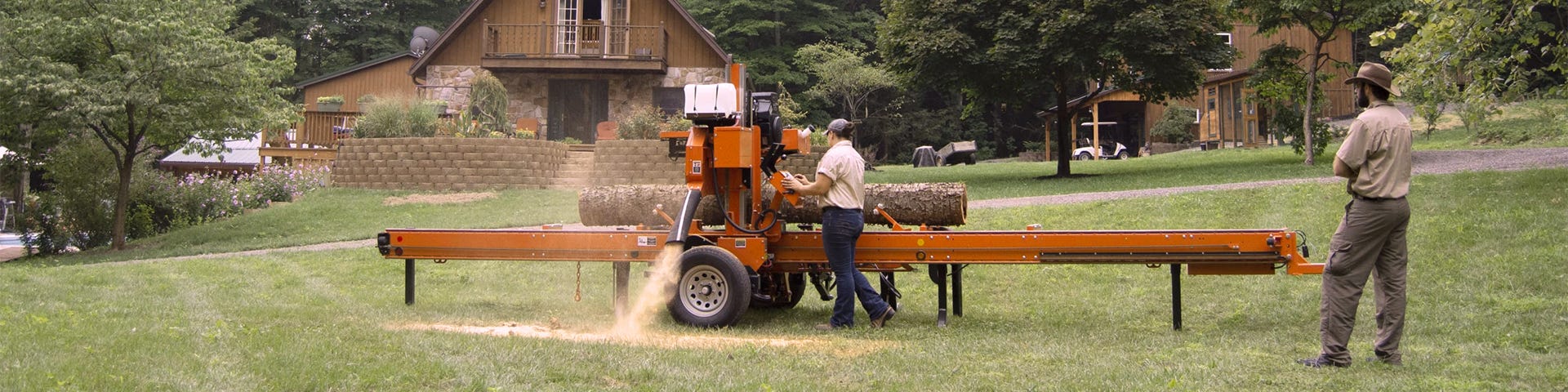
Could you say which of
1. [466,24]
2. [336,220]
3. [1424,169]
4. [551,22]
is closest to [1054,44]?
[1424,169]

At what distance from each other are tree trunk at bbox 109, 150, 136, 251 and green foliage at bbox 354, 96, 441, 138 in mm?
4906

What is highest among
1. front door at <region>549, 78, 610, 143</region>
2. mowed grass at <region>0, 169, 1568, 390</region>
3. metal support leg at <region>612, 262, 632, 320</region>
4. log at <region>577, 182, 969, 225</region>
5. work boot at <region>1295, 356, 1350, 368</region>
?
front door at <region>549, 78, 610, 143</region>

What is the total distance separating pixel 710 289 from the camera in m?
Answer: 8.80

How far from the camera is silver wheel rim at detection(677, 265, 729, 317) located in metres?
8.73

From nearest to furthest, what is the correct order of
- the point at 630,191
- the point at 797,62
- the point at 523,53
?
the point at 630,191 < the point at 523,53 < the point at 797,62

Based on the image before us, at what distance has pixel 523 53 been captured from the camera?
102 ft

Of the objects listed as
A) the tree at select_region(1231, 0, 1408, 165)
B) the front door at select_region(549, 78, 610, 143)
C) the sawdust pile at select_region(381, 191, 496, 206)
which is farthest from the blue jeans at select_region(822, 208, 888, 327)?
the front door at select_region(549, 78, 610, 143)

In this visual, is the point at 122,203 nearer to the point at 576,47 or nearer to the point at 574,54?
the point at 574,54

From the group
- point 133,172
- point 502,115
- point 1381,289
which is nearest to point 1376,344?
point 1381,289

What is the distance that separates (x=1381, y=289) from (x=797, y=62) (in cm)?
3861

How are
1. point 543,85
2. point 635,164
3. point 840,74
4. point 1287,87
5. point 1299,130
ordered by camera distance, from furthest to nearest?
point 840,74 → point 543,85 → point 1299,130 → point 1287,87 → point 635,164

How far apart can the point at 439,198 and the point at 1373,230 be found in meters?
17.8

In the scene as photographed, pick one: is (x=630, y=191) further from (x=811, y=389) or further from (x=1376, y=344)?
(x=1376, y=344)

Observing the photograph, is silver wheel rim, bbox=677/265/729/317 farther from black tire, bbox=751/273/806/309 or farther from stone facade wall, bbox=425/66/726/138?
stone facade wall, bbox=425/66/726/138
